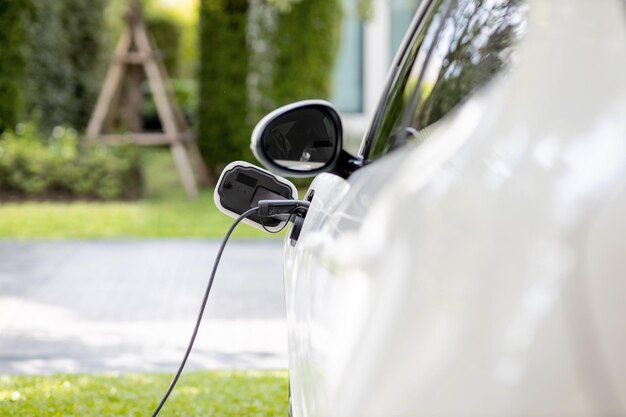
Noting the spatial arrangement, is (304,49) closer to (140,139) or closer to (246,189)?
→ (140,139)

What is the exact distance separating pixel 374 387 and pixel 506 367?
0.42ft

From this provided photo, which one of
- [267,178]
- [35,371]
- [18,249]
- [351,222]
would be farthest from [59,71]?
[351,222]

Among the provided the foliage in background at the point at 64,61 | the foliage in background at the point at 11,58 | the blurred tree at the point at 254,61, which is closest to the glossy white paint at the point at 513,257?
the blurred tree at the point at 254,61

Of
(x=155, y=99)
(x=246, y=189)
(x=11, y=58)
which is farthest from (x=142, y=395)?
(x=11, y=58)

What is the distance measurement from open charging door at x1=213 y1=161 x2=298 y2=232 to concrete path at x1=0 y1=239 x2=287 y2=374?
3.10m

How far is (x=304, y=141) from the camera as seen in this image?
2.78 metres

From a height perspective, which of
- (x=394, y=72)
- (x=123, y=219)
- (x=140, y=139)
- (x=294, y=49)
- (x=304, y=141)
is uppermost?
(x=394, y=72)

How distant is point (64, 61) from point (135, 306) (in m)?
9.25

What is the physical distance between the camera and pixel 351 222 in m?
1.61

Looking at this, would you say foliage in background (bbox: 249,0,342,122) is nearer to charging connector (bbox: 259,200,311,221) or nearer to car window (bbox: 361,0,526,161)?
car window (bbox: 361,0,526,161)

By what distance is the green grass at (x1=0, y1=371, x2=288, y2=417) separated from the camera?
492 centimetres

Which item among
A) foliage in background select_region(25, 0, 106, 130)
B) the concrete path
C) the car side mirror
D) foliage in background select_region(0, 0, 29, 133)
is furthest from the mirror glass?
foliage in background select_region(25, 0, 106, 130)

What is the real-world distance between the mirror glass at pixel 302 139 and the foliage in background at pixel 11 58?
12.0 meters

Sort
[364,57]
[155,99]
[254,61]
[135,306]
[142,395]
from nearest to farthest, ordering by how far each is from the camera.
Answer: [142,395]
[135,306]
[155,99]
[254,61]
[364,57]
